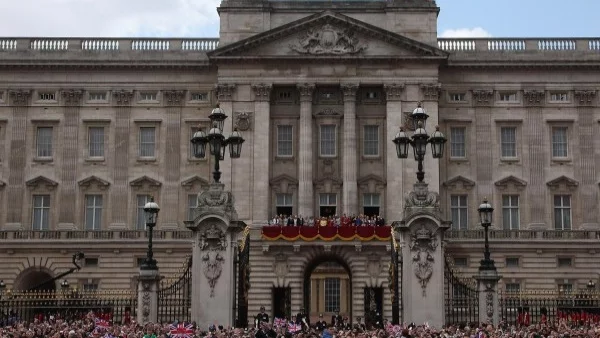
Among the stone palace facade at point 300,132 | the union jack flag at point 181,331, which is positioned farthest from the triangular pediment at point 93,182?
the union jack flag at point 181,331

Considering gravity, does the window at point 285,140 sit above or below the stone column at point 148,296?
above

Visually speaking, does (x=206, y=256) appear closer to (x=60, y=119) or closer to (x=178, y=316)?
(x=178, y=316)

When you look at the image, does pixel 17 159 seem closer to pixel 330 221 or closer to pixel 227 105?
pixel 227 105

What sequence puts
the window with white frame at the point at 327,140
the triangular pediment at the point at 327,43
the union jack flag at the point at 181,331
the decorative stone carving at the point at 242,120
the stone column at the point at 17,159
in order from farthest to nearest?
the stone column at the point at 17,159
the window with white frame at the point at 327,140
the decorative stone carving at the point at 242,120
the triangular pediment at the point at 327,43
the union jack flag at the point at 181,331

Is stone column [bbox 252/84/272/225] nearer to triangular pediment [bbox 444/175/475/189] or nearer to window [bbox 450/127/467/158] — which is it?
triangular pediment [bbox 444/175/475/189]

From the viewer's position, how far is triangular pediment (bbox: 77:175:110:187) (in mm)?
64625

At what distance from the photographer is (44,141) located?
65562 mm

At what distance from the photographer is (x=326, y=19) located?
63.3 meters

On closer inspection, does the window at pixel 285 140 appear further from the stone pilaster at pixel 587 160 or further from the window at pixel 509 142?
the stone pilaster at pixel 587 160

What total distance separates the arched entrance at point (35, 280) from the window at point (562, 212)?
3429cm

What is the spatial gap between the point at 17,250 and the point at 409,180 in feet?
87.7

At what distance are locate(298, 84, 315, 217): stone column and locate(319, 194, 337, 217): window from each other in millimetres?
840

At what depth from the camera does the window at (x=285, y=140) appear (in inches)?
2522

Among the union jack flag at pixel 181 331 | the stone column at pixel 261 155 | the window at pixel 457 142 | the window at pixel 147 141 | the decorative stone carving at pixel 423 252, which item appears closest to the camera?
the union jack flag at pixel 181 331
